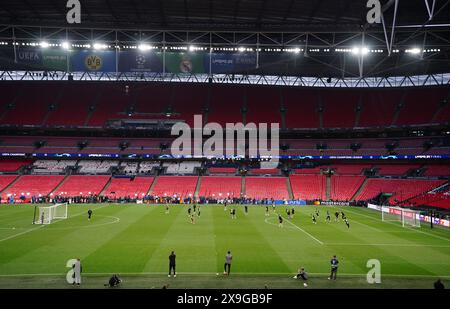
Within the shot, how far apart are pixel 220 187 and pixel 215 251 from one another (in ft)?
127

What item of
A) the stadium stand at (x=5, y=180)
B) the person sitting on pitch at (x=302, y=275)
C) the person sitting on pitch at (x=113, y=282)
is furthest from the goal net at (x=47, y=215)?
the person sitting on pitch at (x=302, y=275)

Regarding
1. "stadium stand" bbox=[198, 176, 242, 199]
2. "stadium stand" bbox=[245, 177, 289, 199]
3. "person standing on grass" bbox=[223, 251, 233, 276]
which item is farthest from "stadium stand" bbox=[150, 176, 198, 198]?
"person standing on grass" bbox=[223, 251, 233, 276]

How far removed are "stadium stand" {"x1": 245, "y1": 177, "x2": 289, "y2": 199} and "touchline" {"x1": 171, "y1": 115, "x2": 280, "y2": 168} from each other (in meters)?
4.79

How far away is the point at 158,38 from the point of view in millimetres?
42781

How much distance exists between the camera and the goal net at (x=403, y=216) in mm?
36875

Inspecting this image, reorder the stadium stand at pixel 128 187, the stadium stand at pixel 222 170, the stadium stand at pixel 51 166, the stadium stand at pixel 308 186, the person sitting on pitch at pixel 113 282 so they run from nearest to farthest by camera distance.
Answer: the person sitting on pitch at pixel 113 282 < the stadium stand at pixel 128 187 < the stadium stand at pixel 308 186 < the stadium stand at pixel 51 166 < the stadium stand at pixel 222 170

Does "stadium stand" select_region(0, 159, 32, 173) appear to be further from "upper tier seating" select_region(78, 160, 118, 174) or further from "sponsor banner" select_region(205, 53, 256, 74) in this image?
"sponsor banner" select_region(205, 53, 256, 74)

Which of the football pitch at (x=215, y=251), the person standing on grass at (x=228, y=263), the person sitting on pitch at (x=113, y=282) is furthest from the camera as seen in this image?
the person standing on grass at (x=228, y=263)

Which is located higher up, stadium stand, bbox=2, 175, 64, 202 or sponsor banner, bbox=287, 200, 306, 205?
stadium stand, bbox=2, 175, 64, 202

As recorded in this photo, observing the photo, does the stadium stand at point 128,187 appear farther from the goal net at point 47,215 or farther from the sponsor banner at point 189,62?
the sponsor banner at point 189,62

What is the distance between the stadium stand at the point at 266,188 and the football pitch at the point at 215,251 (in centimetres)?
2228

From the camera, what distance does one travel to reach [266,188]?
61688 mm

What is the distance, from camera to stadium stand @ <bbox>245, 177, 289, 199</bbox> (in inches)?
2355

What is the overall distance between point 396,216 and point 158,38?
34125 millimetres
